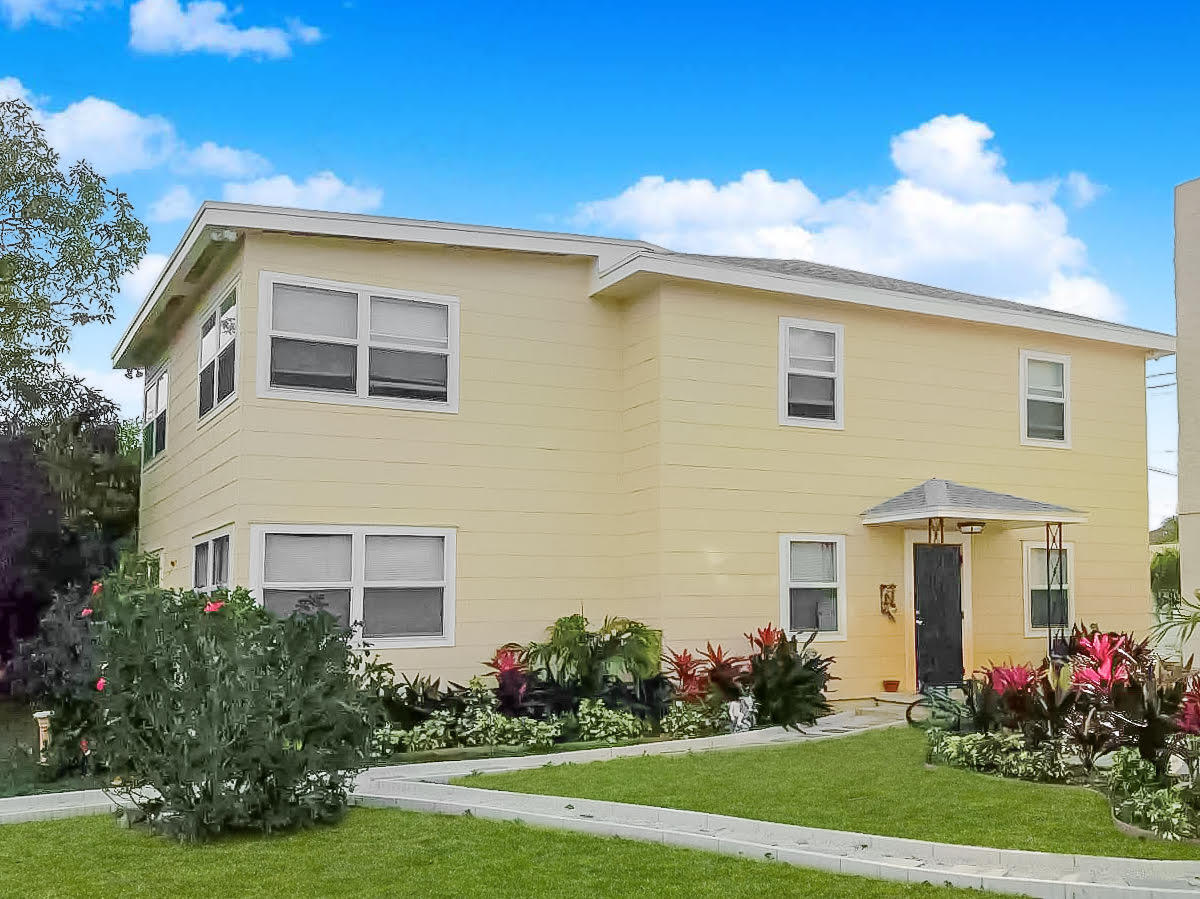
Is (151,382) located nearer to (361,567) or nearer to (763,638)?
(361,567)

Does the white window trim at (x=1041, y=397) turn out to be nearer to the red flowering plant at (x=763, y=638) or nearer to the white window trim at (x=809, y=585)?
the white window trim at (x=809, y=585)

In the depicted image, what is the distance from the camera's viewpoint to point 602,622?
47.1 ft

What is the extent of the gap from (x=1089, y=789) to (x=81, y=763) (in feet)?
27.2

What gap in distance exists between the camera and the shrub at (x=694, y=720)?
41.6 ft

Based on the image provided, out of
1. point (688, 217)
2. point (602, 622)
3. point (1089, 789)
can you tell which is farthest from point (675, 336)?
point (688, 217)

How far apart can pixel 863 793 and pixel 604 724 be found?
159 inches

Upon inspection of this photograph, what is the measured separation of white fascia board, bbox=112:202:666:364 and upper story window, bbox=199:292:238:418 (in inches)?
27.8

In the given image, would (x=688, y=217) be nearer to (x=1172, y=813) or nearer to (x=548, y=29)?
(x=548, y=29)

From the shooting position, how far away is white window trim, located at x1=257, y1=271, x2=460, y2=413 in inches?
501

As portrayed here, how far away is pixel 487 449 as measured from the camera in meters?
13.8

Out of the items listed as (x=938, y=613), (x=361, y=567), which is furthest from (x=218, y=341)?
(x=938, y=613)

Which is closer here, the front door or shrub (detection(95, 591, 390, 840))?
shrub (detection(95, 591, 390, 840))

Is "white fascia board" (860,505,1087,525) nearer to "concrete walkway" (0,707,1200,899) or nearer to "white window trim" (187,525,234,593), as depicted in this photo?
"concrete walkway" (0,707,1200,899)

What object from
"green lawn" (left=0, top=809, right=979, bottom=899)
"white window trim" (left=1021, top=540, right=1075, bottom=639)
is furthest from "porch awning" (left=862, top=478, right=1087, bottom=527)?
"green lawn" (left=0, top=809, right=979, bottom=899)
